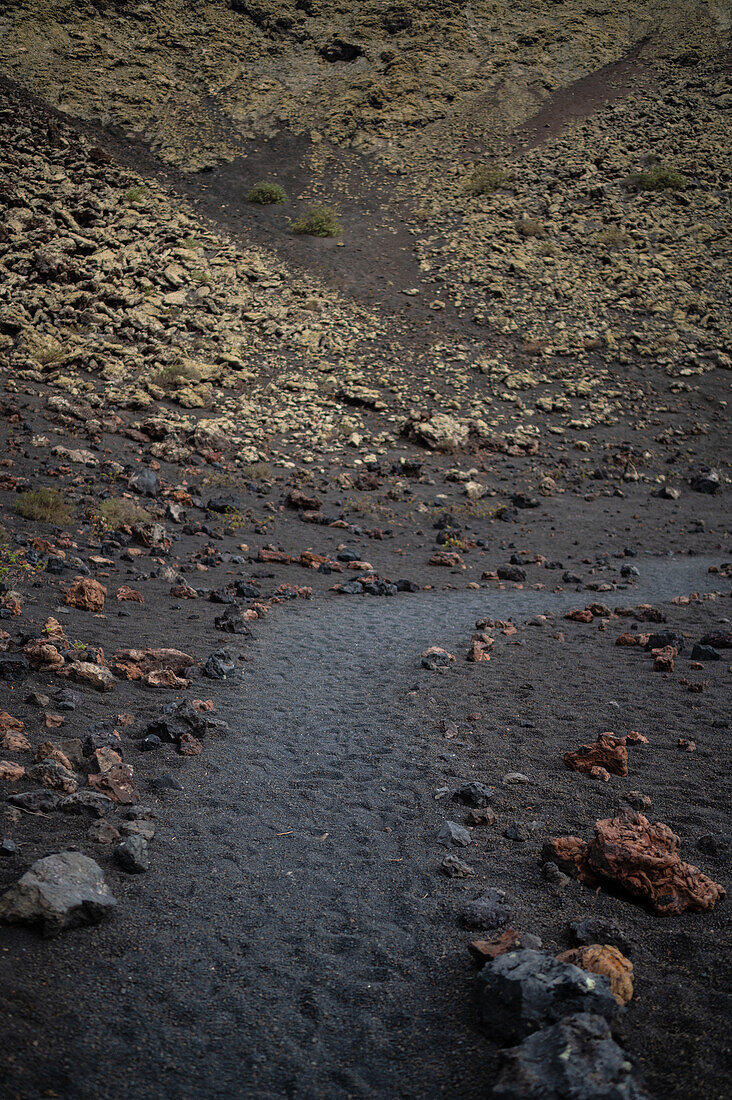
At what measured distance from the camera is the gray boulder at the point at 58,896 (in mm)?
2193

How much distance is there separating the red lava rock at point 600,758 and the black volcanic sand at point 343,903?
3.5 inches

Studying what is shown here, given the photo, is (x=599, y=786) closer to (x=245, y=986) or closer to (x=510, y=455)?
(x=245, y=986)

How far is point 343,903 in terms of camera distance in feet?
8.83

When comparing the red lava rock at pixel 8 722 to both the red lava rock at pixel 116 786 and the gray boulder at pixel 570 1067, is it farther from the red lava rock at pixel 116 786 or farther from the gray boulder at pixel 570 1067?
the gray boulder at pixel 570 1067

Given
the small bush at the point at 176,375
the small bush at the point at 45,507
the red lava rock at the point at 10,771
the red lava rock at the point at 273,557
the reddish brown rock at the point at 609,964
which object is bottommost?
the red lava rock at the point at 273,557

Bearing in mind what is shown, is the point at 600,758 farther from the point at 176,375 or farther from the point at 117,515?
the point at 176,375

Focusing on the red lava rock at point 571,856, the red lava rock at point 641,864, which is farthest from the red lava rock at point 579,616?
the red lava rock at point 571,856

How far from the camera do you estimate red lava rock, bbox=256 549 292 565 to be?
929 cm

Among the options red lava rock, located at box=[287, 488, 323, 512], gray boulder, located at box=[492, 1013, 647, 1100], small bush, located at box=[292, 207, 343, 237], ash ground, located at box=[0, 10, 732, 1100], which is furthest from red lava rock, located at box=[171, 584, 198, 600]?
small bush, located at box=[292, 207, 343, 237]

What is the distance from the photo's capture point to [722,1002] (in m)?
2.04

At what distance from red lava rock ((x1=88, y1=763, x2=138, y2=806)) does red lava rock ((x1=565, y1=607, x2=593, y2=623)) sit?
5.54 m

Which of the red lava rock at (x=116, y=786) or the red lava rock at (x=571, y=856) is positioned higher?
the red lava rock at (x=571, y=856)

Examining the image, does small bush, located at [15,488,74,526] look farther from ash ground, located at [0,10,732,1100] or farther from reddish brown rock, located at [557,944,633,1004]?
reddish brown rock, located at [557,944,633,1004]

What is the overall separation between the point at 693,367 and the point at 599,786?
2049cm
